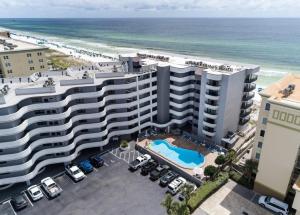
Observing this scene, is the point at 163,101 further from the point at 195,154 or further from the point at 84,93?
the point at 84,93

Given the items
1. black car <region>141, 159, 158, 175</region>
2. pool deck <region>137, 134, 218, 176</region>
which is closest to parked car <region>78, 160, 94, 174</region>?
black car <region>141, 159, 158, 175</region>

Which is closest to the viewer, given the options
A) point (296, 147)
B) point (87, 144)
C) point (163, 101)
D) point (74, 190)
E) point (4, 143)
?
point (296, 147)

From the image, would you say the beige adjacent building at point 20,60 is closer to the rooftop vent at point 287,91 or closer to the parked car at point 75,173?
the parked car at point 75,173

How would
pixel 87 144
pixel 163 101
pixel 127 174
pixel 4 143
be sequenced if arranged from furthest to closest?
pixel 163 101 → pixel 87 144 → pixel 127 174 → pixel 4 143

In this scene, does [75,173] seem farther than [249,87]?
No

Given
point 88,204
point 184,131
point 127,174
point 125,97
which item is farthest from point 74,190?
point 184,131

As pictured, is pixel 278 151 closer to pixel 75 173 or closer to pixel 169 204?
pixel 169 204

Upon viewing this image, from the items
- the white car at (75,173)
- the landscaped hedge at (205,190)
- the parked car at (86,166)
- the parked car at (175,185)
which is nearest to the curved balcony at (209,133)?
the landscaped hedge at (205,190)

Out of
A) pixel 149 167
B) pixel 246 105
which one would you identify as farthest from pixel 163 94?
pixel 246 105
